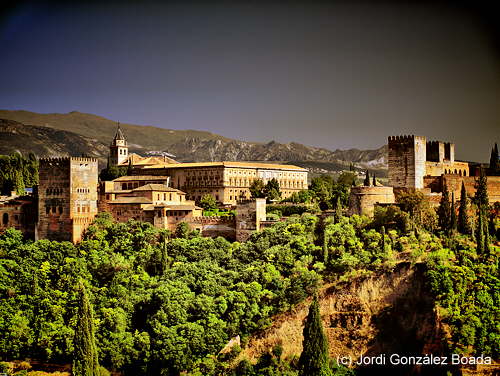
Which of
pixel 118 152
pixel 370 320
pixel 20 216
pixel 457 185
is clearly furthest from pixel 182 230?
pixel 118 152

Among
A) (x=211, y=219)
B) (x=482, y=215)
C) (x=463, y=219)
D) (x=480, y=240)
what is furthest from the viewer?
(x=211, y=219)

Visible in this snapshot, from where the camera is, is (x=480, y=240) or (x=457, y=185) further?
(x=457, y=185)

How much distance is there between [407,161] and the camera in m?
44.7

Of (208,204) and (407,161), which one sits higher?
(407,161)

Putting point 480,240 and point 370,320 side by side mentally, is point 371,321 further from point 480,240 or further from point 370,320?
point 480,240

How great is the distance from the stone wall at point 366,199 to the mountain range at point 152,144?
283ft

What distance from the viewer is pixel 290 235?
40.0 m

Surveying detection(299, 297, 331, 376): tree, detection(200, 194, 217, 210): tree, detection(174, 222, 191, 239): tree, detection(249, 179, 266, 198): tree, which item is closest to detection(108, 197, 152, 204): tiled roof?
detection(174, 222, 191, 239): tree

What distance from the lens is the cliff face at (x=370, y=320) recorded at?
33438mm

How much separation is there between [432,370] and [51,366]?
1986cm

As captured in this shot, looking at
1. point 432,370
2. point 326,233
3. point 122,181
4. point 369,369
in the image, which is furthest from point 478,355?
point 122,181

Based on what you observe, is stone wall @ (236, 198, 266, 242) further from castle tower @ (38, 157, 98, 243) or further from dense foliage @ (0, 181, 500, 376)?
castle tower @ (38, 157, 98, 243)

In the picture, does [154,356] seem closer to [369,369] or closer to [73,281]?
[73,281]

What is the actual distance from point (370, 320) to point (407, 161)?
14019 millimetres
